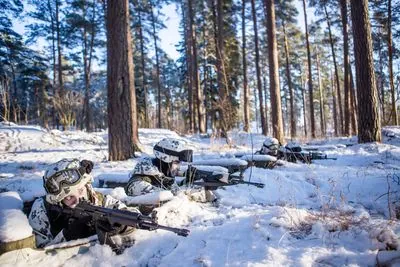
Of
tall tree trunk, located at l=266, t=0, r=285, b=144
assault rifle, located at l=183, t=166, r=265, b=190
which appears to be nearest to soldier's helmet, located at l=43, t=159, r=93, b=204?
assault rifle, located at l=183, t=166, r=265, b=190

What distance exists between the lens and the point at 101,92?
37312mm

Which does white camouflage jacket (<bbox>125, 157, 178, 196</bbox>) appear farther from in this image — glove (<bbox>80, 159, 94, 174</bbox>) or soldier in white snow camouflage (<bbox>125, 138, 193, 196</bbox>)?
glove (<bbox>80, 159, 94, 174</bbox>)

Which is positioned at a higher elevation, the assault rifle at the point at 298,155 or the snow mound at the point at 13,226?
the assault rifle at the point at 298,155

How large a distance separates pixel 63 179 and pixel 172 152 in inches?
62.0

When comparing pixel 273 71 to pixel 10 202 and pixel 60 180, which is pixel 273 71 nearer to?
pixel 60 180

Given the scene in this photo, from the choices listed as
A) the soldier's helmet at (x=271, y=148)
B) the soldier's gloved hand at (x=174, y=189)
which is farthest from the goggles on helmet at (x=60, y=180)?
the soldier's helmet at (x=271, y=148)

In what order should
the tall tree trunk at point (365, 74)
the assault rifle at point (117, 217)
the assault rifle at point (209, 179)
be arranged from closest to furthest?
the assault rifle at point (117, 217) < the assault rifle at point (209, 179) < the tall tree trunk at point (365, 74)

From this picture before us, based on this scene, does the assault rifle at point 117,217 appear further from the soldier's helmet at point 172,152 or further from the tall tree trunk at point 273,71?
the tall tree trunk at point 273,71

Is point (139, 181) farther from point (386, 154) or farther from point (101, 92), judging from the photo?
point (101, 92)

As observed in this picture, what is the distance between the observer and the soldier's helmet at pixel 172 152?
13.2 ft

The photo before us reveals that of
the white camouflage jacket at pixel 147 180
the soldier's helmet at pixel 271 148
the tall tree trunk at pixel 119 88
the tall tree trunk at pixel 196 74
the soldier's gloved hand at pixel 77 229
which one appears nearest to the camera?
the soldier's gloved hand at pixel 77 229

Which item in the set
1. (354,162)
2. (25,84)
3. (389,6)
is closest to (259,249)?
(354,162)

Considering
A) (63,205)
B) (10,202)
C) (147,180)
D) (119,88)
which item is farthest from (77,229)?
(119,88)

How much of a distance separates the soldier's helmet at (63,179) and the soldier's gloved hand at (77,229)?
9.8 inches
